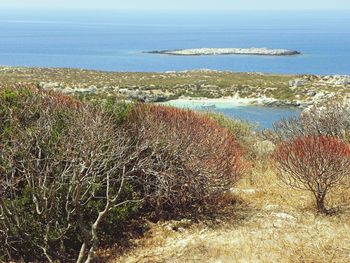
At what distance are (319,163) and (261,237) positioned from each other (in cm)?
175

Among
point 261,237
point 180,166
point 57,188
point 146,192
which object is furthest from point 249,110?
point 57,188

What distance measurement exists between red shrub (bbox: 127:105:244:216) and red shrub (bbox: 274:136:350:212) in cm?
110

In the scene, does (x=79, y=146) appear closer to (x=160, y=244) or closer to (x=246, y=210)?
(x=160, y=244)

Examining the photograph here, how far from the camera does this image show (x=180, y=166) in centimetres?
867

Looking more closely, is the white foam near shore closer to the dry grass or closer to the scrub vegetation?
the scrub vegetation

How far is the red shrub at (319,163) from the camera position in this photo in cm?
845

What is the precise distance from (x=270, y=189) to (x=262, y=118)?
1056 inches

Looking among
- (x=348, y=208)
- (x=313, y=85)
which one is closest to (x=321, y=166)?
(x=348, y=208)

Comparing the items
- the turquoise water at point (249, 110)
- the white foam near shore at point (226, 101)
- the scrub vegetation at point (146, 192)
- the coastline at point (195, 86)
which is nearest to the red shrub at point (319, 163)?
the scrub vegetation at point (146, 192)

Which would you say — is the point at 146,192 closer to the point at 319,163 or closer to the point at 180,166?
the point at 180,166

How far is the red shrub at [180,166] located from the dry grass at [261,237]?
0.55 m

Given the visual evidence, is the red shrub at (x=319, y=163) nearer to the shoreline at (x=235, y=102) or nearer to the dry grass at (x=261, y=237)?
the dry grass at (x=261, y=237)

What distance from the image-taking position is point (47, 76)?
2355 inches

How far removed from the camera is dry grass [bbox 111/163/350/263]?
704 centimetres
